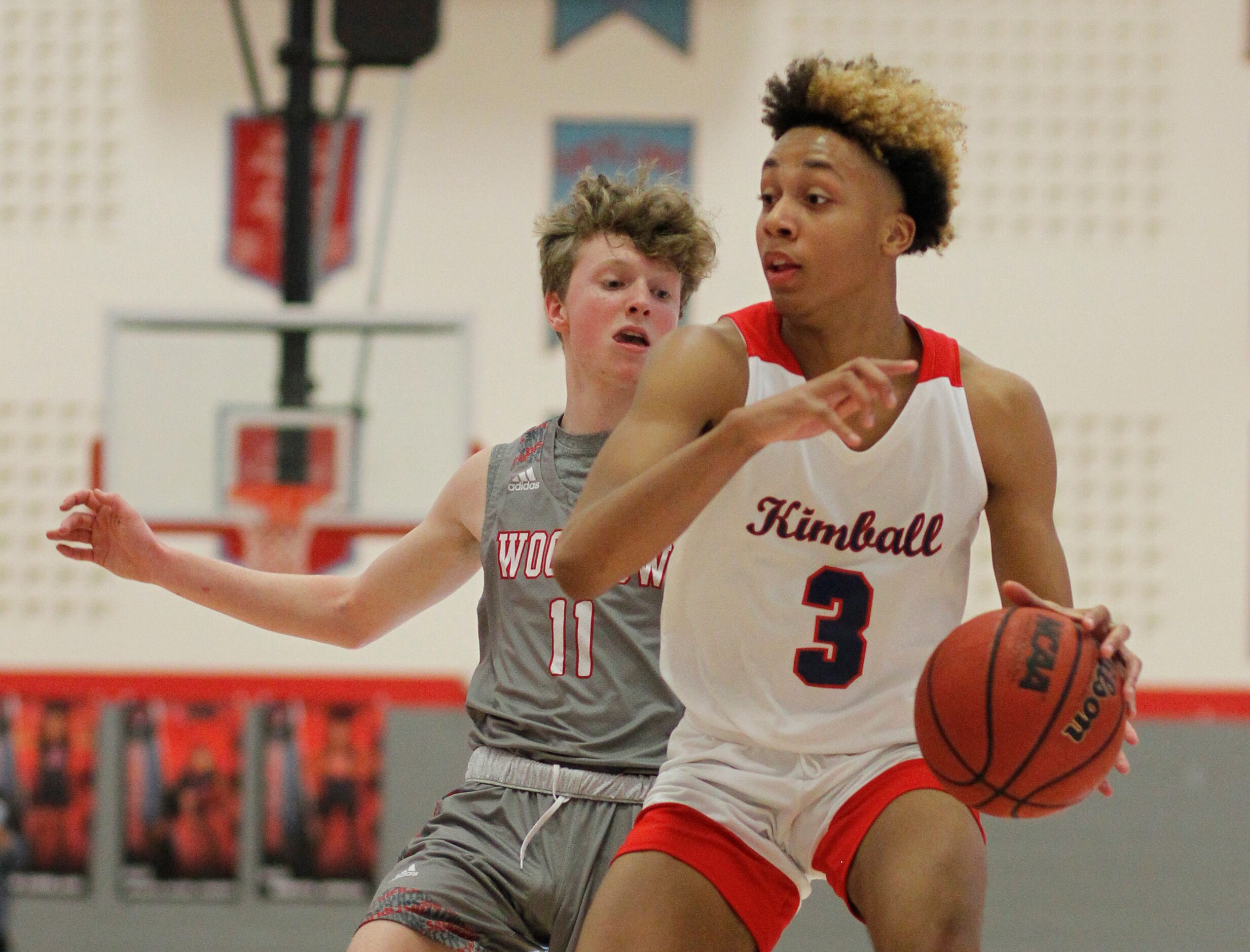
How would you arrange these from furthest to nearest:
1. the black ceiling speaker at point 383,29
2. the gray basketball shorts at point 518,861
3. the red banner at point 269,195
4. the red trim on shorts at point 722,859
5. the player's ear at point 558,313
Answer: the red banner at point 269,195, the black ceiling speaker at point 383,29, the player's ear at point 558,313, the gray basketball shorts at point 518,861, the red trim on shorts at point 722,859

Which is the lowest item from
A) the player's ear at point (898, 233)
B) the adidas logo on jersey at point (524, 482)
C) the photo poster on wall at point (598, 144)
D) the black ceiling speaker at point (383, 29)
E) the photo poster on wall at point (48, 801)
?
the photo poster on wall at point (48, 801)

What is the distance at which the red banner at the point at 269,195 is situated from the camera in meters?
7.99

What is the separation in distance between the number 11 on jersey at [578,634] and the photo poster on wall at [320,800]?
482cm

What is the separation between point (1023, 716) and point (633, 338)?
4.03 ft

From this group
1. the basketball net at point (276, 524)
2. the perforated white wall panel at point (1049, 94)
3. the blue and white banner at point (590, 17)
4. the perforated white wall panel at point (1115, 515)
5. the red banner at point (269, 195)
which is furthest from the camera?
the blue and white banner at point (590, 17)

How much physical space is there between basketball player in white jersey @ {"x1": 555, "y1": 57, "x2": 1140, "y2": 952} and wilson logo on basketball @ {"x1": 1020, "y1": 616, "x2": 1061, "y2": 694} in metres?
0.09

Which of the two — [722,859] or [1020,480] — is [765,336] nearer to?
[1020,480]

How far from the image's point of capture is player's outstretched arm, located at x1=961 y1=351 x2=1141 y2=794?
2348 mm

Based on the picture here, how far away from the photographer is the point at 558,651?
2.80 meters

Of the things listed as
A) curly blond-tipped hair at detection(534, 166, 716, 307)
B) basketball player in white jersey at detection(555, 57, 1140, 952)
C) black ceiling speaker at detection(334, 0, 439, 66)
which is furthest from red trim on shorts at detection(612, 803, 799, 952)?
black ceiling speaker at detection(334, 0, 439, 66)

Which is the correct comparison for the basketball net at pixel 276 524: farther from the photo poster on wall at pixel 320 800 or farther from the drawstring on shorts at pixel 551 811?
the drawstring on shorts at pixel 551 811

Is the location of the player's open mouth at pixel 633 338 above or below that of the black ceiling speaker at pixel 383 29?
below

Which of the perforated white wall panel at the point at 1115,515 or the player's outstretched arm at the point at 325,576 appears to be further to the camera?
the perforated white wall panel at the point at 1115,515

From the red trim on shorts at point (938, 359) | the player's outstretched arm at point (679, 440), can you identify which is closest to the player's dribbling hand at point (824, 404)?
the player's outstretched arm at point (679, 440)
